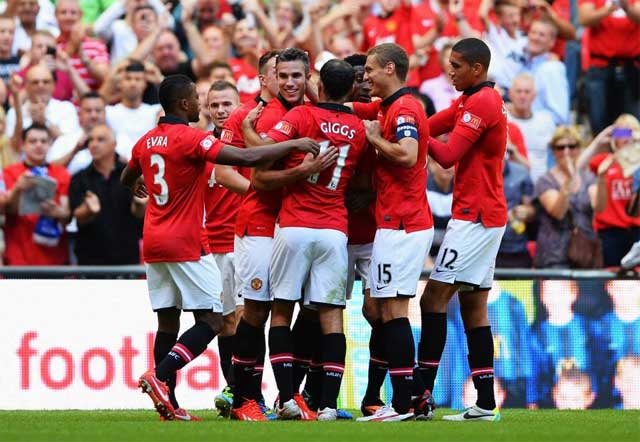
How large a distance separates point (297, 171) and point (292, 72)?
85 centimetres

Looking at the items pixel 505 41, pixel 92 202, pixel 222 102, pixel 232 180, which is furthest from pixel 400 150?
pixel 505 41

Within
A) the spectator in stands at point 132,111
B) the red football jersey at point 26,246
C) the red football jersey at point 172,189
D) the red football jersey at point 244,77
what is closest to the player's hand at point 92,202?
the red football jersey at point 26,246

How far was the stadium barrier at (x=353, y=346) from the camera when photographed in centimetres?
1349

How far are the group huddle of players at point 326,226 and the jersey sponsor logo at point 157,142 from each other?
0.02 metres

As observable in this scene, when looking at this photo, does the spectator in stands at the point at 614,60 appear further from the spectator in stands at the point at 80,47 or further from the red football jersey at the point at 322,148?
the red football jersey at the point at 322,148

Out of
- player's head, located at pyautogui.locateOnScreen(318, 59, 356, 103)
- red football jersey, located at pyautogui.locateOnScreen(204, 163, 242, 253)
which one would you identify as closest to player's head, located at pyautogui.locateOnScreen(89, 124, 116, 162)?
red football jersey, located at pyautogui.locateOnScreen(204, 163, 242, 253)

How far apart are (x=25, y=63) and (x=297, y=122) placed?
8133mm

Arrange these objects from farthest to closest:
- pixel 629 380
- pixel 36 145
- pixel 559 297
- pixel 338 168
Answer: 1. pixel 36 145
2. pixel 559 297
3. pixel 629 380
4. pixel 338 168

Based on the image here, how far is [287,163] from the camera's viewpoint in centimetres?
1027

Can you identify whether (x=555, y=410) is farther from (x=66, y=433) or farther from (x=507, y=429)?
(x=66, y=433)

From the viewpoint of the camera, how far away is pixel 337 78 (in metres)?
10.2

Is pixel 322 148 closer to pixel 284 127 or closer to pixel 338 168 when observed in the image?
pixel 338 168

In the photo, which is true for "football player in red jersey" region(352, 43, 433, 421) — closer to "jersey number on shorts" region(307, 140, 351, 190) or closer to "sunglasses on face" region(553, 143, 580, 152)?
"jersey number on shorts" region(307, 140, 351, 190)

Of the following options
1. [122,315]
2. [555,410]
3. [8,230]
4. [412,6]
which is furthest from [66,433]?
[412,6]
